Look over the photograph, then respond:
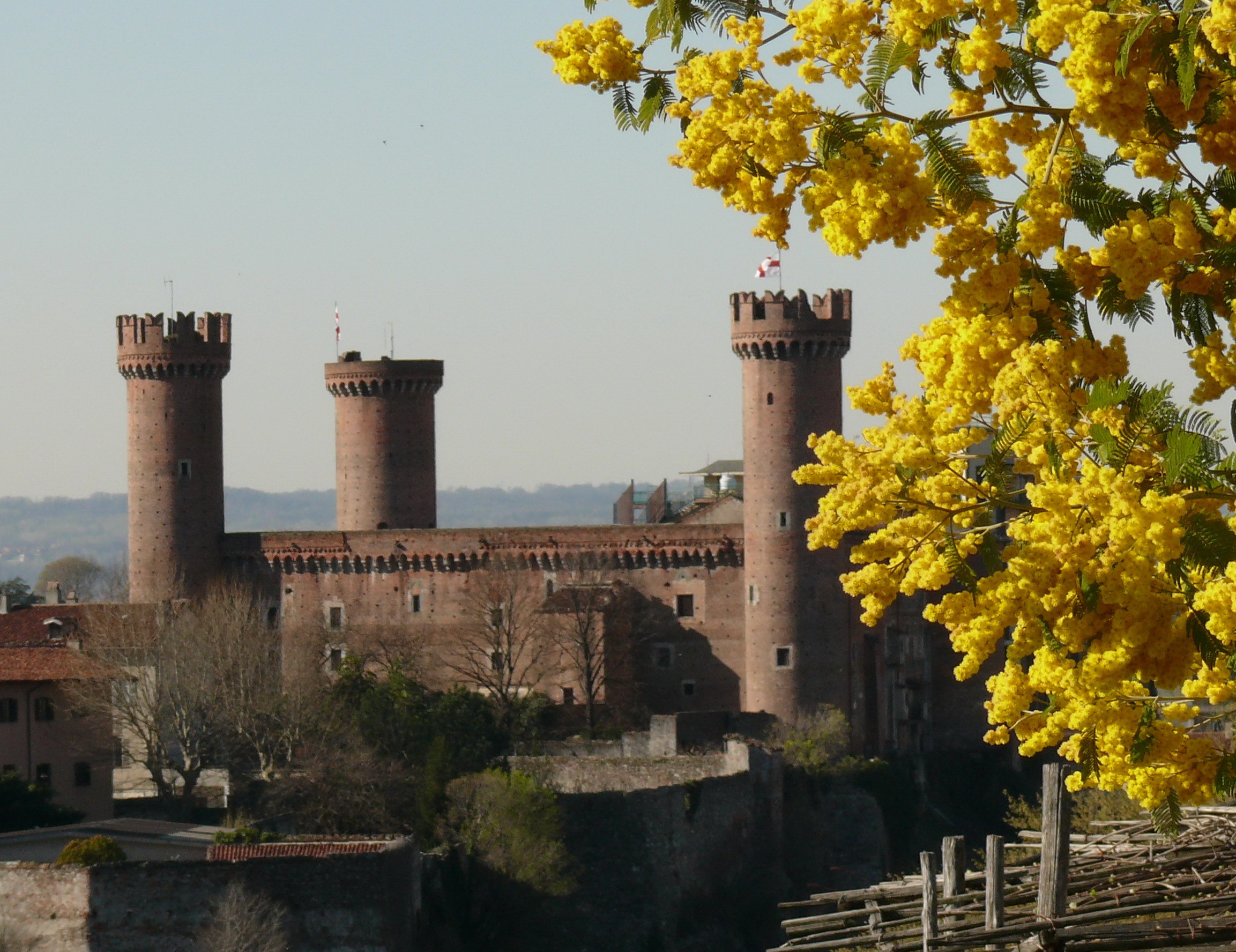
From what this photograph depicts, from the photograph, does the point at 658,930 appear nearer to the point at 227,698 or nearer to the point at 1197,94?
the point at 227,698

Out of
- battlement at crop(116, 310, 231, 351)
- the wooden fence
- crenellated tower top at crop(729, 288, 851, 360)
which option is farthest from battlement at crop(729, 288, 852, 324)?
the wooden fence

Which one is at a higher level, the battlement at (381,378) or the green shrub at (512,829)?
the battlement at (381,378)

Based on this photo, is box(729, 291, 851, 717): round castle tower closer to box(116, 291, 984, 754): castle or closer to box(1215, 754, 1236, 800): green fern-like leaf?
box(116, 291, 984, 754): castle

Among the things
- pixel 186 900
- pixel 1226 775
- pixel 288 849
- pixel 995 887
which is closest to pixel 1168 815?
pixel 1226 775

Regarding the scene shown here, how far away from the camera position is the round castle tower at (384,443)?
237 ft

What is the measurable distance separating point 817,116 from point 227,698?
44796 mm

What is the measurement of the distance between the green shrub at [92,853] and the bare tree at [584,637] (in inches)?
850

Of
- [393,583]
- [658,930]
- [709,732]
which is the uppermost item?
[393,583]

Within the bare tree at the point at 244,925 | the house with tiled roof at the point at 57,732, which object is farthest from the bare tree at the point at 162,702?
the bare tree at the point at 244,925

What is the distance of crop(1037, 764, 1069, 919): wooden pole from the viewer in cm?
1936

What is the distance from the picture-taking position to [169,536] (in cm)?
6906

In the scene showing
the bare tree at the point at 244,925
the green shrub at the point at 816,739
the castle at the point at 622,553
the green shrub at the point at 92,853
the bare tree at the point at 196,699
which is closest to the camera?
the bare tree at the point at 244,925

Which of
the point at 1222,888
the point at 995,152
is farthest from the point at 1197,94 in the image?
the point at 1222,888

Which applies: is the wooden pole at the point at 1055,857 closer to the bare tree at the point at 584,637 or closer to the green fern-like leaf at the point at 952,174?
the green fern-like leaf at the point at 952,174
